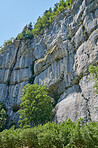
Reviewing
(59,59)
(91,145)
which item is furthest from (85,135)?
(59,59)

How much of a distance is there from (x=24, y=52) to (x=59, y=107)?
83.8ft

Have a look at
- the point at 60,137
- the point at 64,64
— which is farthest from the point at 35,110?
the point at 60,137

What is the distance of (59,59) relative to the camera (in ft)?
92.8

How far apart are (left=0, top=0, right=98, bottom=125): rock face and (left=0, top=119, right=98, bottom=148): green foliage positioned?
19.1ft

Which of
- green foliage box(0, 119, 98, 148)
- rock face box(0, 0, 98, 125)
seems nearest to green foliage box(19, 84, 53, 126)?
rock face box(0, 0, 98, 125)

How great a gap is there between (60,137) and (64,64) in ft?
58.9

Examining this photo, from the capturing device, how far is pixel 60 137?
949cm

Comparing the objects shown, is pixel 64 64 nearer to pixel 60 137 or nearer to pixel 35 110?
pixel 35 110

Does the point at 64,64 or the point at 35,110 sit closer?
the point at 35,110

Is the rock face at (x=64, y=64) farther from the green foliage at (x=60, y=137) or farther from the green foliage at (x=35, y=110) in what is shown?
the green foliage at (x=60, y=137)

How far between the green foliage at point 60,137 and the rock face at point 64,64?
5.83m

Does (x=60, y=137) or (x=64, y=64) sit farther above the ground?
(x=64, y=64)

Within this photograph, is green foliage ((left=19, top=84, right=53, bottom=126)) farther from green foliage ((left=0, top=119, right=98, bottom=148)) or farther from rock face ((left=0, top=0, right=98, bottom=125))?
green foliage ((left=0, top=119, right=98, bottom=148))

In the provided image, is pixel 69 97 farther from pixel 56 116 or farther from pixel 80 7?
pixel 80 7
